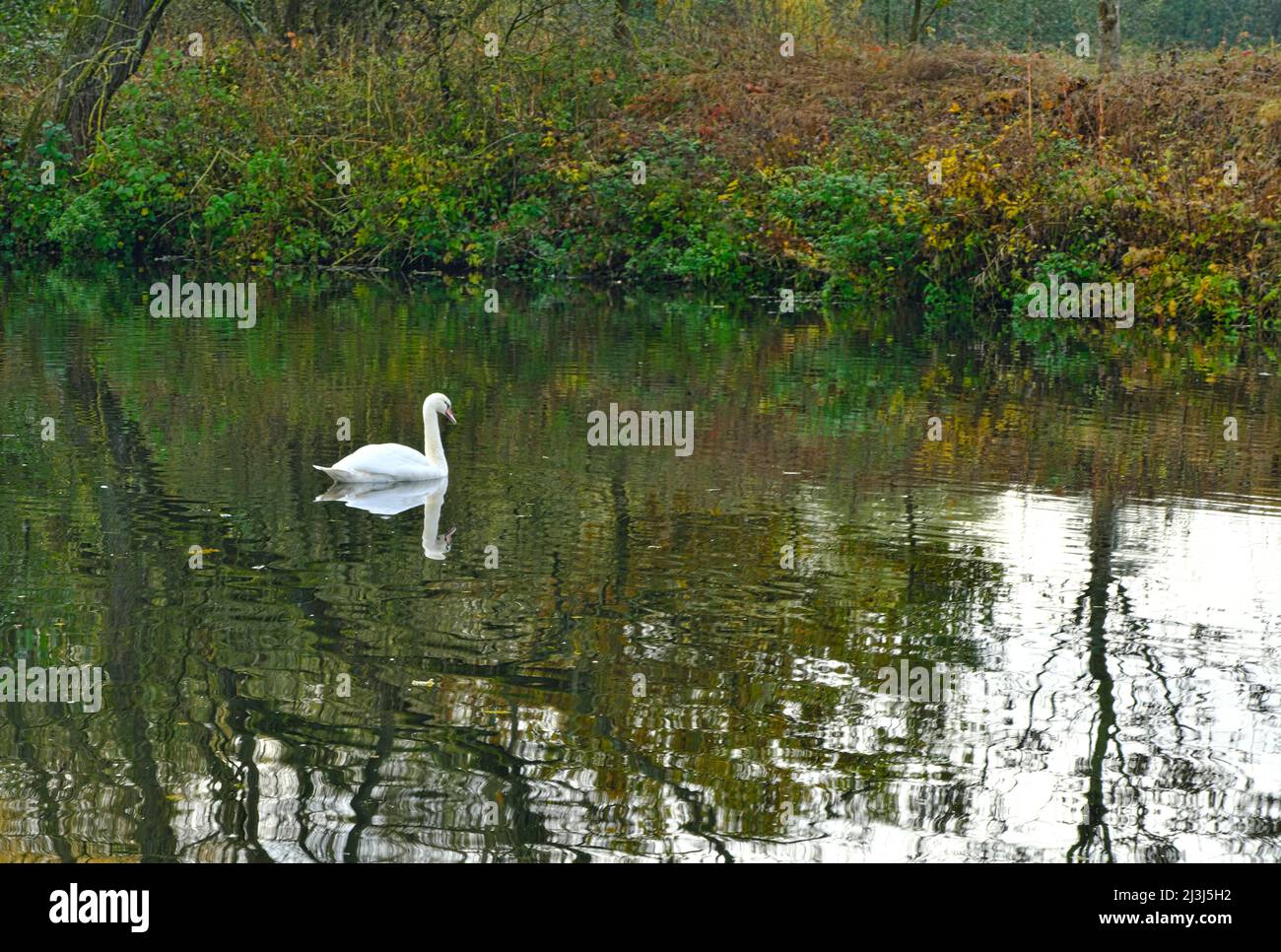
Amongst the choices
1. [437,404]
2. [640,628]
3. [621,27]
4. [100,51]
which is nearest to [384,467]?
[437,404]

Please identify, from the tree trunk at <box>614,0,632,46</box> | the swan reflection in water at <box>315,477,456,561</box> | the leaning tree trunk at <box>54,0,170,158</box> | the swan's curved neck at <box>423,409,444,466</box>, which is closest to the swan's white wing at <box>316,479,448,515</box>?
the swan reflection in water at <box>315,477,456,561</box>

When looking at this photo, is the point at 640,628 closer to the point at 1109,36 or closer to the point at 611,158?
the point at 611,158

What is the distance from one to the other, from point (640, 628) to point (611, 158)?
942 inches

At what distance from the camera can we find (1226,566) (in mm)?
9672

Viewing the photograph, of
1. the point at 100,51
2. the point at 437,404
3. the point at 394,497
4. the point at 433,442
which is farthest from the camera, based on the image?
the point at 100,51

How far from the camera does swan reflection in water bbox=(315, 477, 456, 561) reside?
10.8 m

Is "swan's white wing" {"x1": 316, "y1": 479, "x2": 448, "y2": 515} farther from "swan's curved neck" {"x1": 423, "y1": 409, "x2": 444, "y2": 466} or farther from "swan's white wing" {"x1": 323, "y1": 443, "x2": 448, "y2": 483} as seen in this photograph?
"swan's curved neck" {"x1": 423, "y1": 409, "x2": 444, "y2": 466}

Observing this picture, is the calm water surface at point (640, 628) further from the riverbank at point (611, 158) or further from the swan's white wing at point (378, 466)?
the riverbank at point (611, 158)

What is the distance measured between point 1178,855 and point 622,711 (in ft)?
7.31

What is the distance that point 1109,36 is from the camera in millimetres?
32531

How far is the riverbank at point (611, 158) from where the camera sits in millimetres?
27109

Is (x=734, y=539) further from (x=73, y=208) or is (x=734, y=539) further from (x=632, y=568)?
(x=73, y=208)

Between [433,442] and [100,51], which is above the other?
[100,51]

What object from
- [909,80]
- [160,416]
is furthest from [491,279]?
[160,416]
